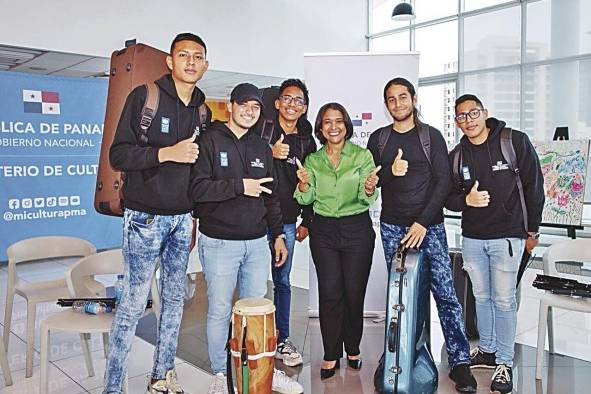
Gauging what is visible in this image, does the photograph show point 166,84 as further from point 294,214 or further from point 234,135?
point 294,214

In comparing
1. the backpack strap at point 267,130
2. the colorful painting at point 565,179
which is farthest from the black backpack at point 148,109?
the colorful painting at point 565,179

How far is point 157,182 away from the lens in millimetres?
2252

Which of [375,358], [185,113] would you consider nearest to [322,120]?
[185,113]

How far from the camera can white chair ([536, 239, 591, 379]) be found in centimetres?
274

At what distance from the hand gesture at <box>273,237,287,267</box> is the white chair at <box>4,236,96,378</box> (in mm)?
1177

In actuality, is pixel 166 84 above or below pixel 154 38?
below

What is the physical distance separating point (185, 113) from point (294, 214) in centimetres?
96

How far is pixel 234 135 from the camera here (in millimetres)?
2447

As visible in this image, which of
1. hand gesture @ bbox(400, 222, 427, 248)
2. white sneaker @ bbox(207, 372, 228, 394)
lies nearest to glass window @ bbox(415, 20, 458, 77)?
hand gesture @ bbox(400, 222, 427, 248)

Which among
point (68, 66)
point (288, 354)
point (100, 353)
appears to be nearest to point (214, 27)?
point (68, 66)

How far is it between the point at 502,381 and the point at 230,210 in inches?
63.4

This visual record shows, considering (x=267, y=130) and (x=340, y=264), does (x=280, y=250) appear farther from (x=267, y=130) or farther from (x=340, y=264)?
(x=267, y=130)

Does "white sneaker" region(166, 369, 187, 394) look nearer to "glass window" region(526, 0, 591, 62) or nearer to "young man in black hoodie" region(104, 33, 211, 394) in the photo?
"young man in black hoodie" region(104, 33, 211, 394)

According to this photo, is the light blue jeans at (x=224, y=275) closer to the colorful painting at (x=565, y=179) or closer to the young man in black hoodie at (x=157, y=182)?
the young man in black hoodie at (x=157, y=182)
